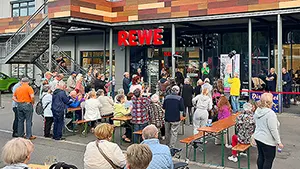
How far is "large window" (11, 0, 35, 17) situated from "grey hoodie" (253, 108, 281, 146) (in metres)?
24.2

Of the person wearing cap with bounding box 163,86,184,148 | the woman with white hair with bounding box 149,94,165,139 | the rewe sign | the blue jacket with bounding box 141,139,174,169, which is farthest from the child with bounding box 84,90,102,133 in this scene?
the rewe sign

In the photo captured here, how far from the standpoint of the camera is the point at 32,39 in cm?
1959

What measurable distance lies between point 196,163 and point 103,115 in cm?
394

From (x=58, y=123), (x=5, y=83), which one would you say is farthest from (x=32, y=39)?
(x=58, y=123)

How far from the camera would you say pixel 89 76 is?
1767cm

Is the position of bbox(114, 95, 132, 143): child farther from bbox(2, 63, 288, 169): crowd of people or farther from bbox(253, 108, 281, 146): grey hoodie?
bbox(253, 108, 281, 146): grey hoodie

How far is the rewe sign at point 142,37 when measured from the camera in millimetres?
18347

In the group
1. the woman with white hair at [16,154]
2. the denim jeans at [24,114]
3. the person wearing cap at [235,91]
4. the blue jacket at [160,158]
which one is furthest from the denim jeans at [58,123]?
the person wearing cap at [235,91]

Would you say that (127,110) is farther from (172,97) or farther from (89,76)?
(89,76)

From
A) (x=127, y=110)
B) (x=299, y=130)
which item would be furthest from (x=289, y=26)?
(x=127, y=110)

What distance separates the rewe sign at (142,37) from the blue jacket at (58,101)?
30.6 feet

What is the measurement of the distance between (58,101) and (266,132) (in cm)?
581

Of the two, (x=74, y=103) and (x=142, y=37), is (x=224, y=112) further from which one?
(x=142, y=37)

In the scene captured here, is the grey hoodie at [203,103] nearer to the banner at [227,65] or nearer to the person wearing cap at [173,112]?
the person wearing cap at [173,112]
